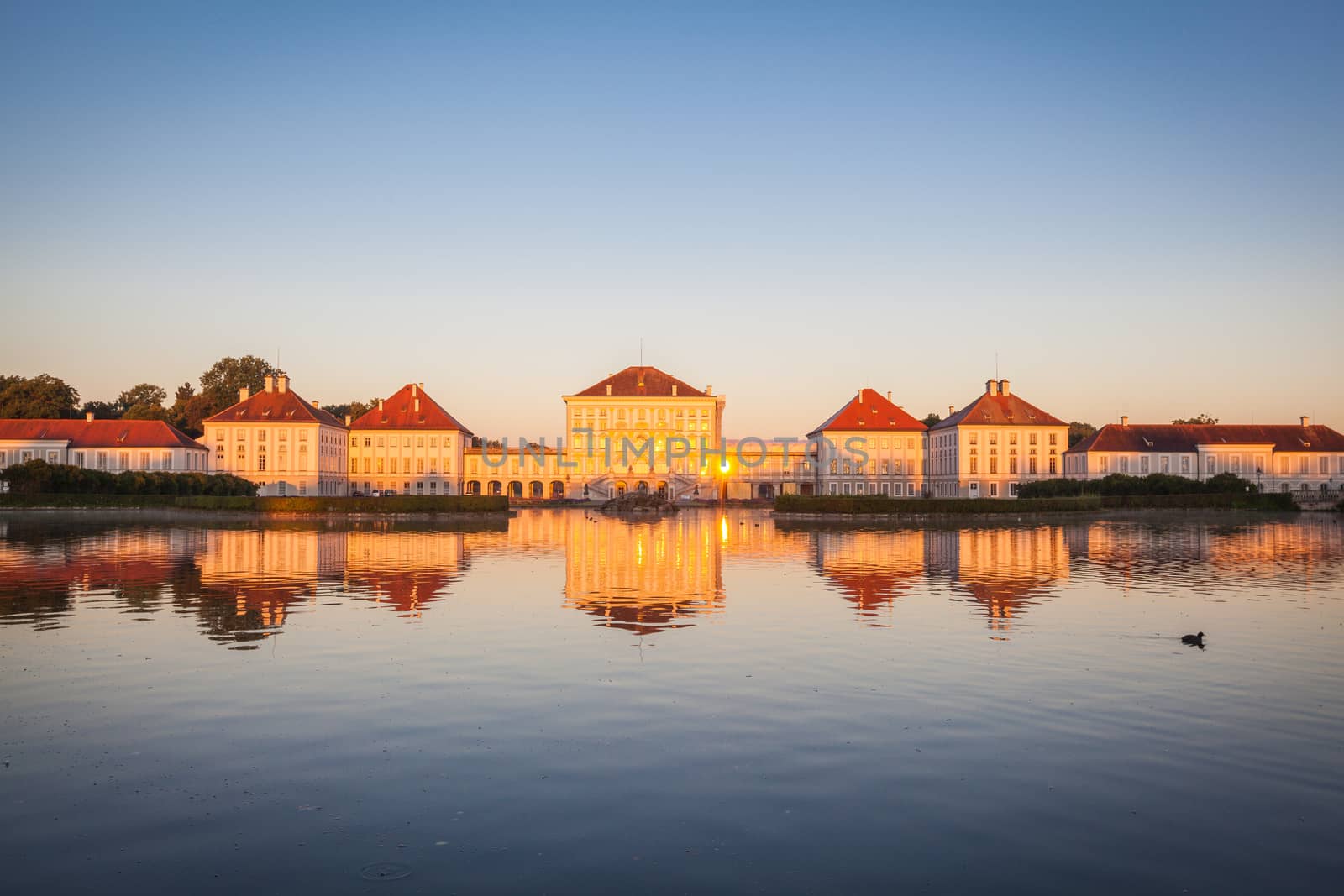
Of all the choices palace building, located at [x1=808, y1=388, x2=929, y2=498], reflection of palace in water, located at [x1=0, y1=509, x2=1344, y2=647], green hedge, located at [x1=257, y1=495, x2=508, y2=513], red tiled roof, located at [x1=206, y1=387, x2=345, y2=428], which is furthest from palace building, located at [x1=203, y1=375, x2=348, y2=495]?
palace building, located at [x1=808, y1=388, x2=929, y2=498]

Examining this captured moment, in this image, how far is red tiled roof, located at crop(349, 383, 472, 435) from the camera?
9962cm

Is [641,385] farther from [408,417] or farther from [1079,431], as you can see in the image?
[1079,431]

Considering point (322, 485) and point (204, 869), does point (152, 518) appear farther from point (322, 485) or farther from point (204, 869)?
point (204, 869)

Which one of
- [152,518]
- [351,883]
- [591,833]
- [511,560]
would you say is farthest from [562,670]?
[152,518]

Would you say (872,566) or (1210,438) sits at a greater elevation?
(1210,438)

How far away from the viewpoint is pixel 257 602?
67.7ft

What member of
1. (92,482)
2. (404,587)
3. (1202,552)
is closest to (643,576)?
(404,587)

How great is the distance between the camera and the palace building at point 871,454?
102375 mm

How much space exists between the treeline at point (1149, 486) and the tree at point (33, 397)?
3374 inches

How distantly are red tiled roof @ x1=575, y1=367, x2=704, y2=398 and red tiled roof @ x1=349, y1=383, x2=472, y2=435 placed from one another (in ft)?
42.4

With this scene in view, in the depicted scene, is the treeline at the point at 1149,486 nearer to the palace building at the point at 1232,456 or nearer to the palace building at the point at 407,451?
the palace building at the point at 1232,456

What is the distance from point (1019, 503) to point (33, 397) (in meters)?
85.1

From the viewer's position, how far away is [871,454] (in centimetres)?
10281

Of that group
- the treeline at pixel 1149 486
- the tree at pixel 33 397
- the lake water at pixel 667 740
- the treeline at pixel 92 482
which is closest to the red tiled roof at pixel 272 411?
the tree at pixel 33 397
